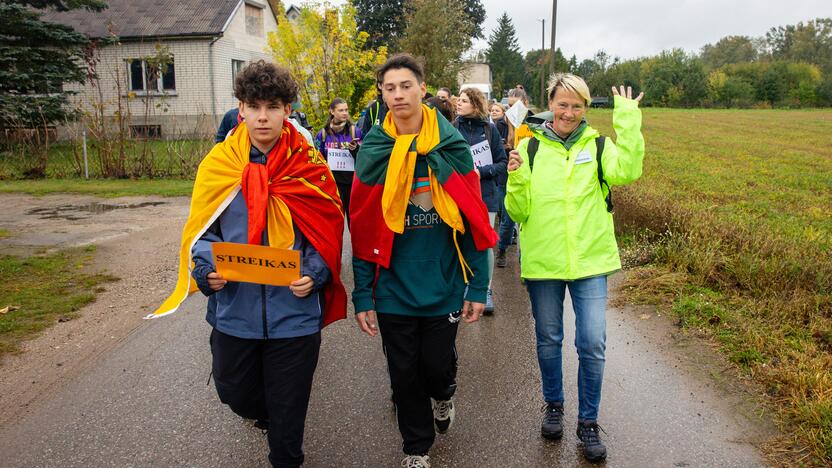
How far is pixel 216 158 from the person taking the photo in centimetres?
326

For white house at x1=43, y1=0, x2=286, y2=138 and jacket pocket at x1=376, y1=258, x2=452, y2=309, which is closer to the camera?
jacket pocket at x1=376, y1=258, x2=452, y2=309

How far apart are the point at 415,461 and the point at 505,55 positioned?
103 meters

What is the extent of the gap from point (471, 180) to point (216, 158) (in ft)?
4.27

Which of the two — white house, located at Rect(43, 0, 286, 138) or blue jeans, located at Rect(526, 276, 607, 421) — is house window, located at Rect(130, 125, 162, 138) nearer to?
white house, located at Rect(43, 0, 286, 138)

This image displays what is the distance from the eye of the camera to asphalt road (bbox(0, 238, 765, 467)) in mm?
3730

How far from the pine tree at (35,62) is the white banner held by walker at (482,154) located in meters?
17.1

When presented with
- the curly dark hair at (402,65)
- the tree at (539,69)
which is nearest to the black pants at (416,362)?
the curly dark hair at (402,65)

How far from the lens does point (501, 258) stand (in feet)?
28.8

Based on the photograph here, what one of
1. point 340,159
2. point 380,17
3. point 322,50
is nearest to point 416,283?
point 340,159

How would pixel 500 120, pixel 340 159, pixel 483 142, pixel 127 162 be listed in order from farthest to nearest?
1. pixel 127 162
2. pixel 500 120
3. pixel 340 159
4. pixel 483 142

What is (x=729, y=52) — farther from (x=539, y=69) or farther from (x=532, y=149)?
(x=532, y=149)

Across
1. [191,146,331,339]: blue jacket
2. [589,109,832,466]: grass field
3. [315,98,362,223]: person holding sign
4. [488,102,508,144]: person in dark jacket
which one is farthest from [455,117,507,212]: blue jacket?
[191,146,331,339]: blue jacket

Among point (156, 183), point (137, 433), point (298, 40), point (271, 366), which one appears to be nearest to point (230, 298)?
point (271, 366)

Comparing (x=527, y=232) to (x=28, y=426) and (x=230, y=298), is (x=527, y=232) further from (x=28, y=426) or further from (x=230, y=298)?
(x=28, y=426)
